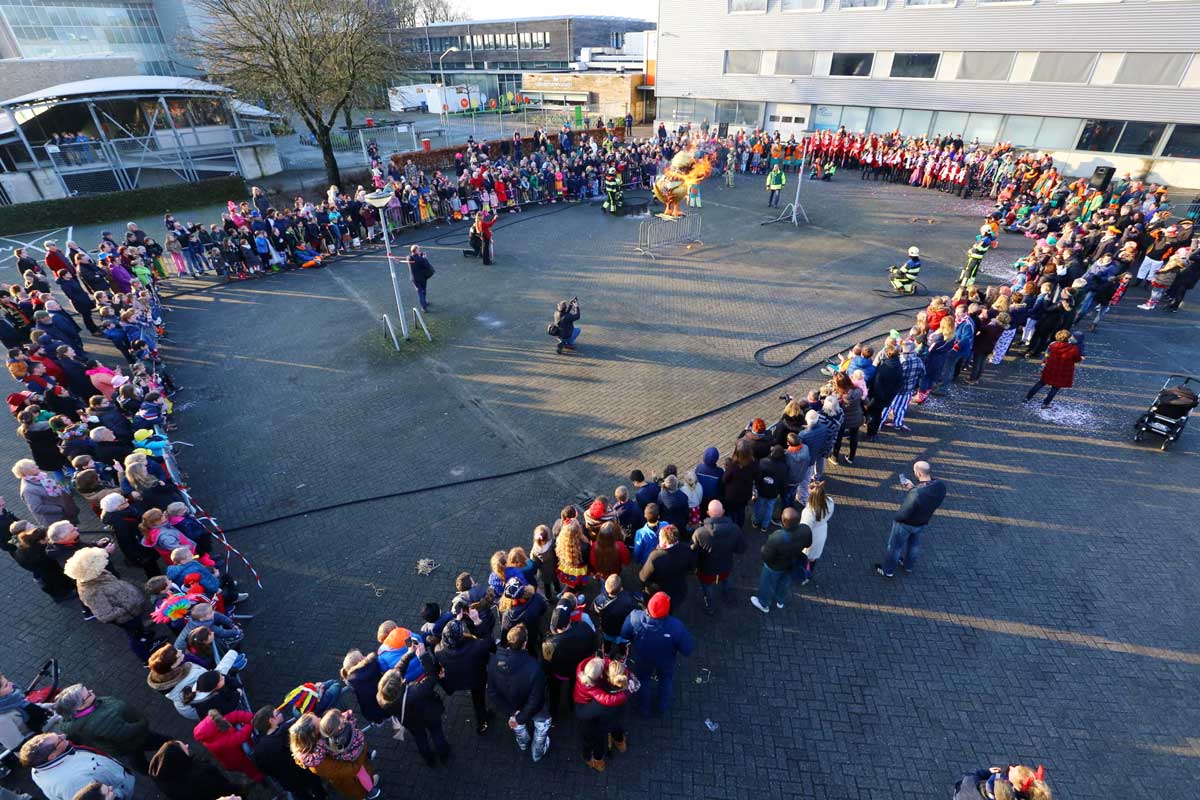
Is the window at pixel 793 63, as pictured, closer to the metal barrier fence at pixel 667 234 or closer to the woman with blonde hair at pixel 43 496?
the metal barrier fence at pixel 667 234

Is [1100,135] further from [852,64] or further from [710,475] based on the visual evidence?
[710,475]

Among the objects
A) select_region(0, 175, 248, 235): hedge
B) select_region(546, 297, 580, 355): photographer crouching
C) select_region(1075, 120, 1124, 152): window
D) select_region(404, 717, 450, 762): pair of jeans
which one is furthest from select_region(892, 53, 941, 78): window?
select_region(404, 717, 450, 762): pair of jeans

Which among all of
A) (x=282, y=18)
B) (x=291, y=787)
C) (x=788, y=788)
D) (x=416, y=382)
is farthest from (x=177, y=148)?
(x=788, y=788)

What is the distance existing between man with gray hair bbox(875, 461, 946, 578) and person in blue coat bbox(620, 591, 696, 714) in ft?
11.5

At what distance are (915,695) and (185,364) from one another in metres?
15.5

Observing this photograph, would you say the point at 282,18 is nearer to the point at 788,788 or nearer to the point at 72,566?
the point at 72,566

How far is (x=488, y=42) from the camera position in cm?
6675

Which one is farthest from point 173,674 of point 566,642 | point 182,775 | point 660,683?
point 660,683

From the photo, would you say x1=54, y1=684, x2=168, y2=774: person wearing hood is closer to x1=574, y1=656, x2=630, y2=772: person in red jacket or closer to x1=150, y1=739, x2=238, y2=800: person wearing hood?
x1=150, y1=739, x2=238, y2=800: person wearing hood

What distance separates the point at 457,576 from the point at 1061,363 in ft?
36.6

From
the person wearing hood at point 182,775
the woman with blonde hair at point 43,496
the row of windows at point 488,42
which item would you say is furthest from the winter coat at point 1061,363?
the row of windows at point 488,42

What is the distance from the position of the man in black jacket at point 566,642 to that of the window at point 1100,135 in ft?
111

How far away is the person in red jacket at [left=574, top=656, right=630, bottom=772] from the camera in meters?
4.90

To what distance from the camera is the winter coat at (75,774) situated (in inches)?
172
